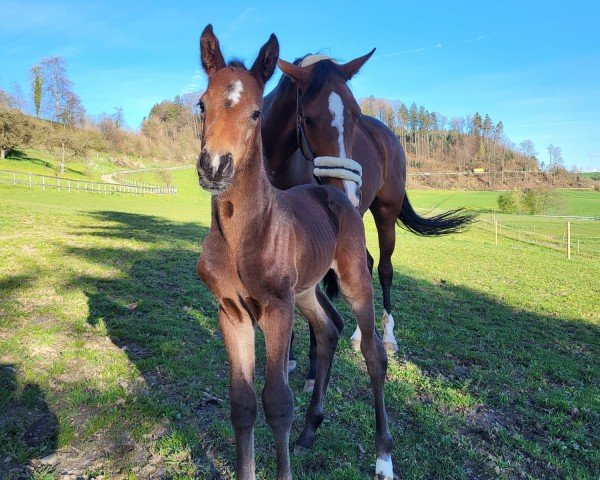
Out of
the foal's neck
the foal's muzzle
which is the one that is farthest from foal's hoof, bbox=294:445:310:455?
the foal's muzzle

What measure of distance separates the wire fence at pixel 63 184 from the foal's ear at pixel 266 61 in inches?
1376

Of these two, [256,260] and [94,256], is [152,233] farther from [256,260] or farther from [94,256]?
[256,260]

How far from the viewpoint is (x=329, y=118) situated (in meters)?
3.62

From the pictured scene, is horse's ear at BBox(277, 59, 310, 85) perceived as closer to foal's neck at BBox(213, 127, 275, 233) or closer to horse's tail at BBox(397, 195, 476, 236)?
foal's neck at BBox(213, 127, 275, 233)

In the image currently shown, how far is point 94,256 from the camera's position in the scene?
30.6 ft

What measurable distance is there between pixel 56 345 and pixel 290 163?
3218mm

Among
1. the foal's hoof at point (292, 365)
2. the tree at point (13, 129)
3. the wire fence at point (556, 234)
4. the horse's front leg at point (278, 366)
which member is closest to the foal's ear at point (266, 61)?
the horse's front leg at point (278, 366)

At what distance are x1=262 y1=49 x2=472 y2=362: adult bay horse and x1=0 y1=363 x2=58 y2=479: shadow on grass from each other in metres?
2.26

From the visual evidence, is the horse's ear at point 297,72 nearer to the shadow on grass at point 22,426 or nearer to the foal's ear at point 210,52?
the foal's ear at point 210,52

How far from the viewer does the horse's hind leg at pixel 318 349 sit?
3.19 metres

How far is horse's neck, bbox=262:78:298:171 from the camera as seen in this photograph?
4.25 meters

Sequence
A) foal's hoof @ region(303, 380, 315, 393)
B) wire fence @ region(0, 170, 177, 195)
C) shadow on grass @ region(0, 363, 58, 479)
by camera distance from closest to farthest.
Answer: shadow on grass @ region(0, 363, 58, 479) → foal's hoof @ region(303, 380, 315, 393) → wire fence @ region(0, 170, 177, 195)

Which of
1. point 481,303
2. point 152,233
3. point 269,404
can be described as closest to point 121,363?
point 269,404

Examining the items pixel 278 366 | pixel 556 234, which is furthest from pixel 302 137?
pixel 556 234
